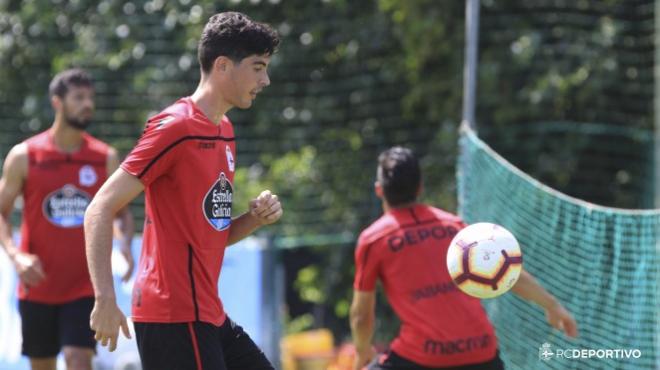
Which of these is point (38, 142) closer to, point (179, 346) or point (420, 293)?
point (420, 293)

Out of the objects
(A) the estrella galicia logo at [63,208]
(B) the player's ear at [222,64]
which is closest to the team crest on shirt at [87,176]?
(A) the estrella galicia logo at [63,208]

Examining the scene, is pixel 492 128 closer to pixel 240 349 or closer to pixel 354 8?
pixel 354 8

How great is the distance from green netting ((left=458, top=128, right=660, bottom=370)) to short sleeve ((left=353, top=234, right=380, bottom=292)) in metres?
1.71

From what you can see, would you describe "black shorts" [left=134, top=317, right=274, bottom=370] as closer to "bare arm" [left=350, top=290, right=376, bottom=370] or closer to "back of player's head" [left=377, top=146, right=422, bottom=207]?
"bare arm" [left=350, top=290, right=376, bottom=370]

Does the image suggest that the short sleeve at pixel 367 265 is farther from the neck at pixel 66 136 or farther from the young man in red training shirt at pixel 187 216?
the neck at pixel 66 136

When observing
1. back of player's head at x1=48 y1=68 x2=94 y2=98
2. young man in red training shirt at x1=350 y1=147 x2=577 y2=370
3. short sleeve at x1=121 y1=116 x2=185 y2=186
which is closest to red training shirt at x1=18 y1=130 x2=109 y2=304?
back of player's head at x1=48 y1=68 x2=94 y2=98

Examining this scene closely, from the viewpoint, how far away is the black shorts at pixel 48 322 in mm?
6309

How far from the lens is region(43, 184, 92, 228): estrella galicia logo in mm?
6449

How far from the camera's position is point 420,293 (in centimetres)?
538

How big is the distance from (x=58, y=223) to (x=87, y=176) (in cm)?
34

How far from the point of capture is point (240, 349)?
4414 millimetres

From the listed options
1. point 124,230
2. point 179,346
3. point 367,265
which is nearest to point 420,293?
point 367,265

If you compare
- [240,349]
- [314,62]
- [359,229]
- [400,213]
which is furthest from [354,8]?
[240,349]

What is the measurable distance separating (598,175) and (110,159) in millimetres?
5158
